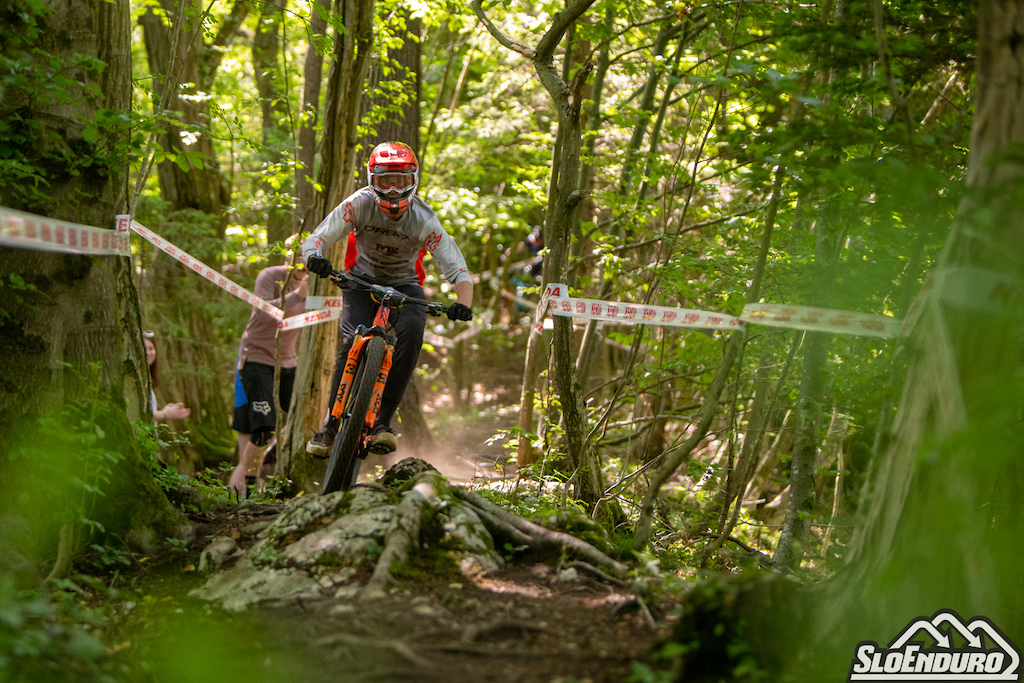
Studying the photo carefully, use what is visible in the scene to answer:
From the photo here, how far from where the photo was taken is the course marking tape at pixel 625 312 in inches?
180

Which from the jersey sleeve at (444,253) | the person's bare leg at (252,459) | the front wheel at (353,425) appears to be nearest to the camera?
the front wheel at (353,425)

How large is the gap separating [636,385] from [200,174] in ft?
22.2

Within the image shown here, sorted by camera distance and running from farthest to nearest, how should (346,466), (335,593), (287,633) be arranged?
1. (346,466)
2. (335,593)
3. (287,633)

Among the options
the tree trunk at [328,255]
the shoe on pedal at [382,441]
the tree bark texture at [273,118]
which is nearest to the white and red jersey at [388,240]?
the shoe on pedal at [382,441]

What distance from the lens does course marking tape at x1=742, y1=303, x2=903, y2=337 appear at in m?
3.36

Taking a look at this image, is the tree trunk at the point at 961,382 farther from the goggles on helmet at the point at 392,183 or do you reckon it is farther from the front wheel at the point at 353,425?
the goggles on helmet at the point at 392,183

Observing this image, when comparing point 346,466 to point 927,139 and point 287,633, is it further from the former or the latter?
point 927,139

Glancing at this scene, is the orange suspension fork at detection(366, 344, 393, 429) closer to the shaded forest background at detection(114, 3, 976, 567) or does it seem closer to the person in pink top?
the shaded forest background at detection(114, 3, 976, 567)

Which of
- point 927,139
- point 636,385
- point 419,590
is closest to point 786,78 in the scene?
point 927,139

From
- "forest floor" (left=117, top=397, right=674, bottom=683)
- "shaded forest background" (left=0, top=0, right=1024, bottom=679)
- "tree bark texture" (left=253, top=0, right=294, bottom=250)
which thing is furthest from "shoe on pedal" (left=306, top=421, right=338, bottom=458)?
"tree bark texture" (left=253, top=0, right=294, bottom=250)

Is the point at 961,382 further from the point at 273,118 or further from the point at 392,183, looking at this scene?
the point at 273,118

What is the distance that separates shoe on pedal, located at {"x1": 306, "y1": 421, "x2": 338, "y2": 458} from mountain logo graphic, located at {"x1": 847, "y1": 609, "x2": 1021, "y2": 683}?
2990 millimetres

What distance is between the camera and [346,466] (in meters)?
4.25

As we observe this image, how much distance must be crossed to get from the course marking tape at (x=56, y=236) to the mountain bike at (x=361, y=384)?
46.8 inches
